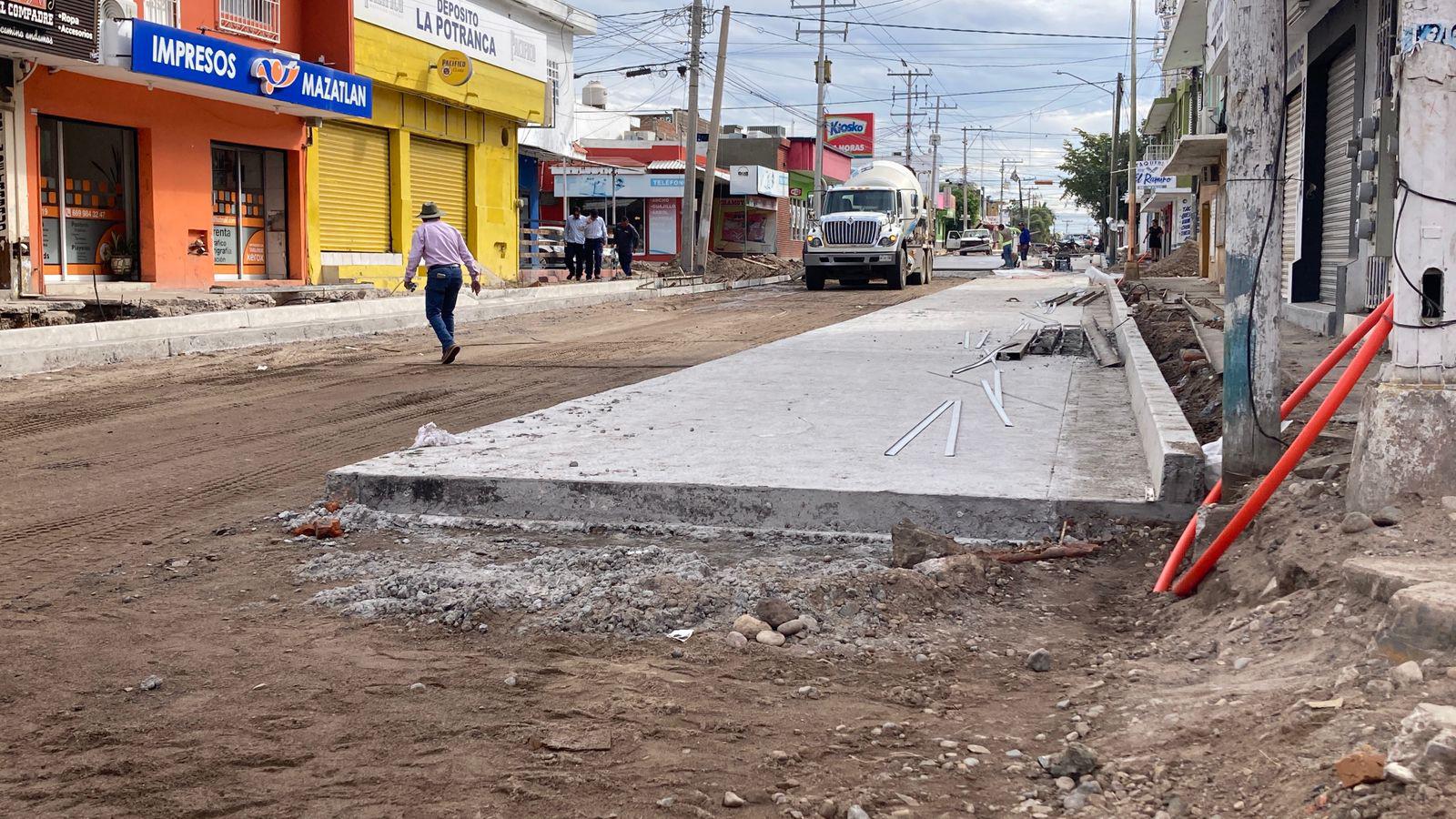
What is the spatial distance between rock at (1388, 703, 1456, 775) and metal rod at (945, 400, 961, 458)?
4115 millimetres

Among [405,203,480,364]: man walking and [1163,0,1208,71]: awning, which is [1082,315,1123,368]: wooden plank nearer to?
[405,203,480,364]: man walking

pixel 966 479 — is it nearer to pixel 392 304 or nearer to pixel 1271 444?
pixel 1271 444

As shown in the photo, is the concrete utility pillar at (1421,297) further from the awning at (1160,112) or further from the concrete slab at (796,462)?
the awning at (1160,112)

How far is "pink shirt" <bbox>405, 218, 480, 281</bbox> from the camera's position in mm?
13469

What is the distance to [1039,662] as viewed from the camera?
4176mm

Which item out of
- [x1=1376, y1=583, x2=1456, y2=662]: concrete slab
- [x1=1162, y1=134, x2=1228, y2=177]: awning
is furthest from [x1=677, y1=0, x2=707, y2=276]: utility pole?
[x1=1376, y1=583, x2=1456, y2=662]: concrete slab

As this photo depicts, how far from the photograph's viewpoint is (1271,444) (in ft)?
19.7

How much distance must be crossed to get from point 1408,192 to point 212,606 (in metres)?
4.78

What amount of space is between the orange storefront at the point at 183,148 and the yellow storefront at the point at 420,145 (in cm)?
87

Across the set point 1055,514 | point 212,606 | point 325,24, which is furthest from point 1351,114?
point 325,24

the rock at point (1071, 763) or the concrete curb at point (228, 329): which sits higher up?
the concrete curb at point (228, 329)

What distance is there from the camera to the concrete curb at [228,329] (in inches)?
508

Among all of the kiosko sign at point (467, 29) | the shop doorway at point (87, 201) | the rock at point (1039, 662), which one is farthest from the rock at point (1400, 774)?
the kiosko sign at point (467, 29)

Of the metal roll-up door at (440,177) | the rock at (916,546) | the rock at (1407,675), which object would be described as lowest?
the rock at (916,546)
